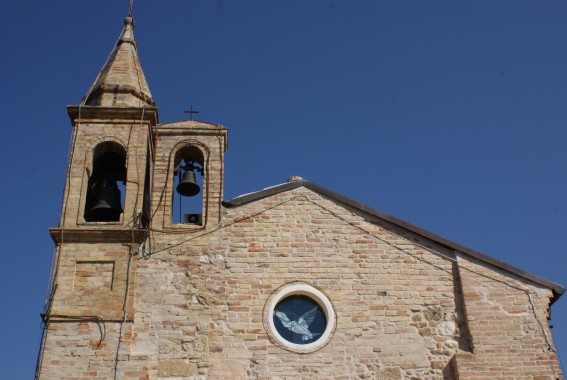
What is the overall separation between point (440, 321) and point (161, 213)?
4.73 m

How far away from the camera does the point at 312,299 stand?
11.0 metres

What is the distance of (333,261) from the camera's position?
11.3 meters

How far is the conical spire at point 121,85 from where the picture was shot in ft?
42.8

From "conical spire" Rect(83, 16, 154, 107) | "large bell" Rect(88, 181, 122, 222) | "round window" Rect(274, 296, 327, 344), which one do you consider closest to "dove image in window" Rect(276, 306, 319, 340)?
"round window" Rect(274, 296, 327, 344)

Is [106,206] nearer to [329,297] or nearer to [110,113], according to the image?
[110,113]

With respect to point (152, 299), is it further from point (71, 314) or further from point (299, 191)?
point (299, 191)

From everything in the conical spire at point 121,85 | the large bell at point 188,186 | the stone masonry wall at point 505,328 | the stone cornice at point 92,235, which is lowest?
the stone masonry wall at point 505,328

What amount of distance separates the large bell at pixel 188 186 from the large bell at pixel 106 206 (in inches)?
42.9

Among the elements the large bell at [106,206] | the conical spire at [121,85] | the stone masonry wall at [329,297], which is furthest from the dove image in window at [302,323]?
the conical spire at [121,85]

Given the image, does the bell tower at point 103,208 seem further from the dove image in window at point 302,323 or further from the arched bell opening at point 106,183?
the dove image in window at point 302,323

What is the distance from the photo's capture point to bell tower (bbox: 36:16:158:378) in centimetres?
1041

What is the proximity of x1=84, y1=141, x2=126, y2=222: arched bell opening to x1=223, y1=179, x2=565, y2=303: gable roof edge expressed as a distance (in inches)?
80.1

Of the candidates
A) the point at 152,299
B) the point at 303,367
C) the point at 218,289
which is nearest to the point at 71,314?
the point at 152,299

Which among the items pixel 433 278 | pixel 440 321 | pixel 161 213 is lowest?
pixel 440 321
